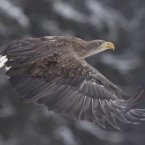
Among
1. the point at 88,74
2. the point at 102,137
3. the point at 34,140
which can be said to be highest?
the point at 102,137

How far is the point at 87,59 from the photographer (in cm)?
1917

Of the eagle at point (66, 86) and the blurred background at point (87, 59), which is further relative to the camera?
the blurred background at point (87, 59)

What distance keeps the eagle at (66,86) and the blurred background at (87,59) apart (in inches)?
268

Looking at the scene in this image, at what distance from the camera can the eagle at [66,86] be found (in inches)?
397

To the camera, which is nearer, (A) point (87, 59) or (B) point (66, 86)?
(B) point (66, 86)

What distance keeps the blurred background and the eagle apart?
22.3 feet

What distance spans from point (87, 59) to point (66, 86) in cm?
868

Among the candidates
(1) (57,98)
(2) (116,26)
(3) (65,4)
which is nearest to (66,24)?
(3) (65,4)

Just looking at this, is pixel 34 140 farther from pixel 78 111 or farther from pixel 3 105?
pixel 78 111

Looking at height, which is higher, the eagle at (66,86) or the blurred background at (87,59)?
the blurred background at (87,59)

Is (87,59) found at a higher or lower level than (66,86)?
higher

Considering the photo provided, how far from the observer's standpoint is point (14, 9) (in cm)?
1872

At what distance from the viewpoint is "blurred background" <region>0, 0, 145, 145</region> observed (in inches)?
720

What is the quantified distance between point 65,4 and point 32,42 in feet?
27.5
